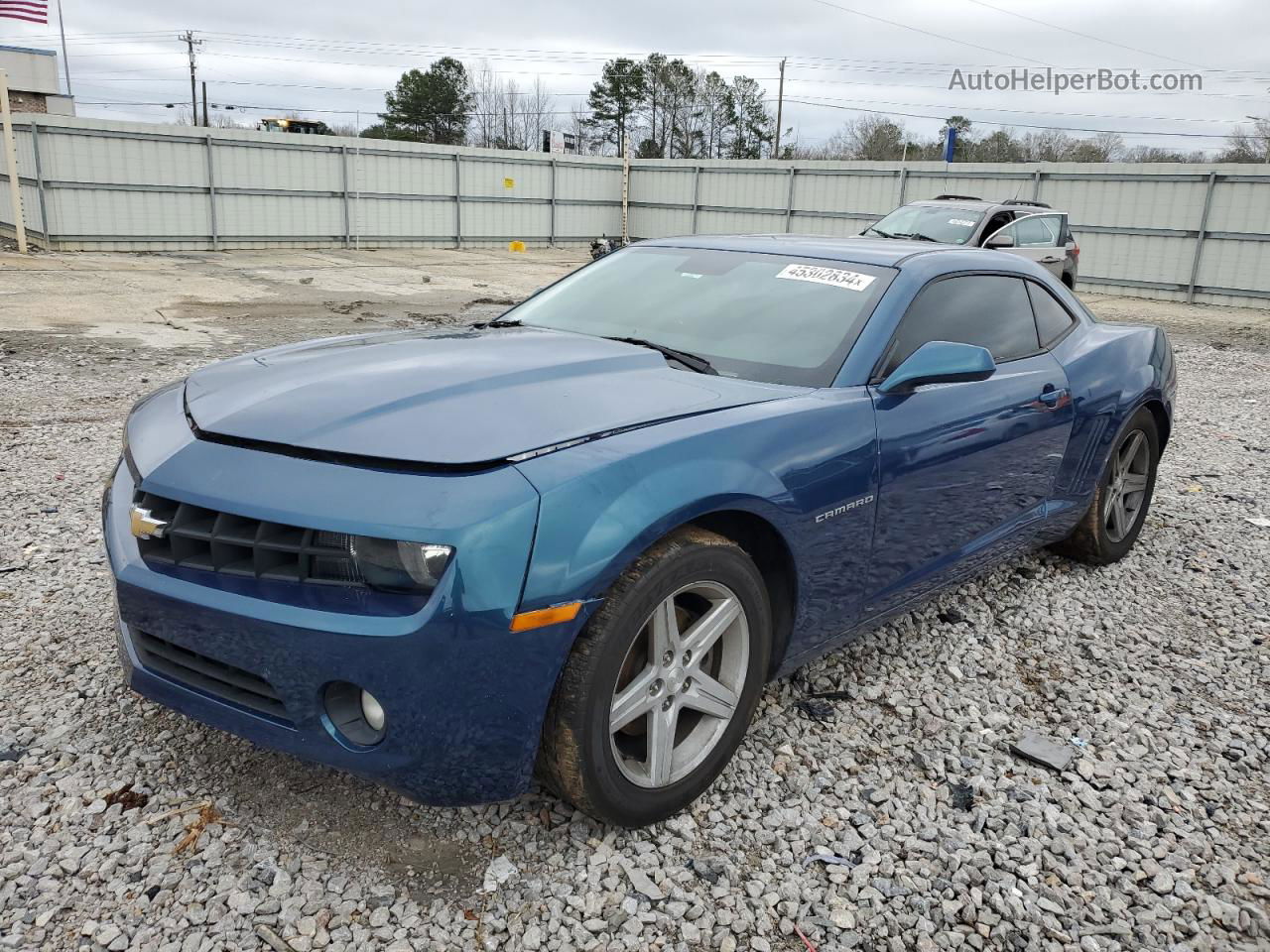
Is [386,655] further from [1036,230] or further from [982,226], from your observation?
[1036,230]

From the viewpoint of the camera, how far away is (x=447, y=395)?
8.43 feet

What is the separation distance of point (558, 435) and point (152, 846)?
1.42 meters

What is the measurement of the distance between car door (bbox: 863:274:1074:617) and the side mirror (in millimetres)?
47

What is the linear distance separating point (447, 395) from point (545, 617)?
78 centimetres

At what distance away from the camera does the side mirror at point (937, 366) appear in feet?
9.81

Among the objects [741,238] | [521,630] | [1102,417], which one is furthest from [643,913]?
[1102,417]

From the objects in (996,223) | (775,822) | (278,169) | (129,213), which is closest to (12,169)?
(129,213)

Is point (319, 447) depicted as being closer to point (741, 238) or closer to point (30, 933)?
point (30, 933)

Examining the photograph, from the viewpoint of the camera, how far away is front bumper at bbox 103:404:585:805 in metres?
2.02

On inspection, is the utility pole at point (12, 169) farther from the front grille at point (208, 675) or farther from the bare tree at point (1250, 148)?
the bare tree at point (1250, 148)

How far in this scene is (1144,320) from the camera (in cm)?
1595

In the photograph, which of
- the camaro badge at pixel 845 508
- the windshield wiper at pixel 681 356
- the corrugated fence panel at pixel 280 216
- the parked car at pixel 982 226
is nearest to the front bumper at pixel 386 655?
the camaro badge at pixel 845 508

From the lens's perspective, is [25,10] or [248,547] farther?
[25,10]

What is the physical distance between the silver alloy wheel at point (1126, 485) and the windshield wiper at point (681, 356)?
7.98 feet
